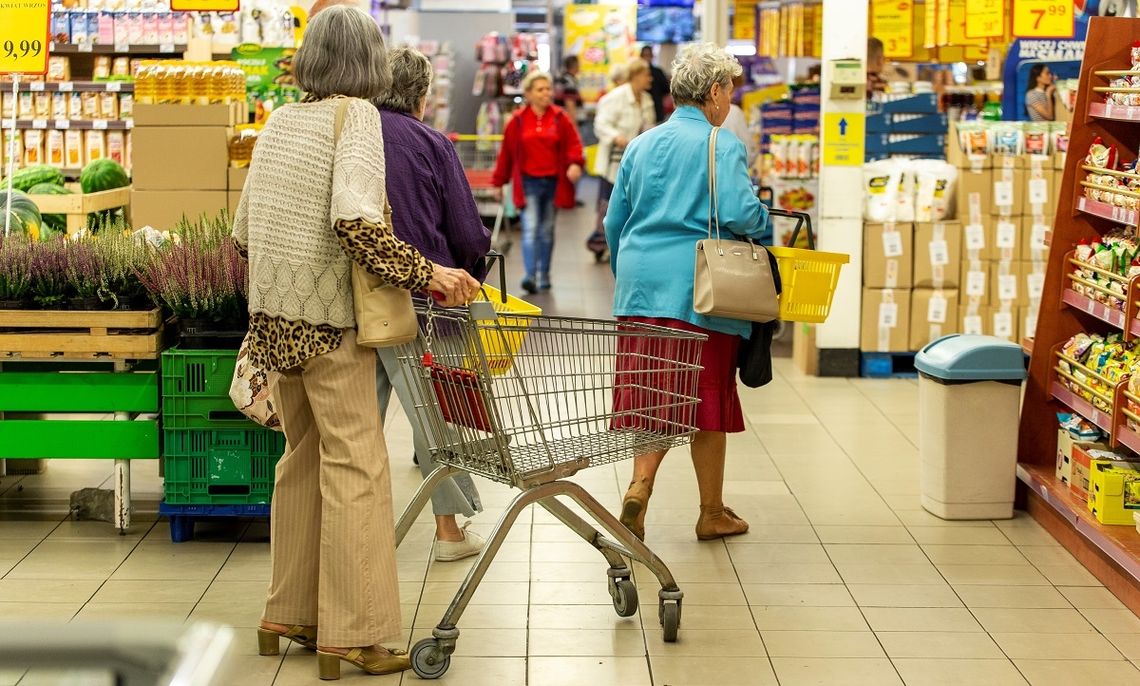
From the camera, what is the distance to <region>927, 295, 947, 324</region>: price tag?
26.6 ft

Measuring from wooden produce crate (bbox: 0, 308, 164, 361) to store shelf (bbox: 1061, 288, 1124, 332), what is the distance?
130 inches

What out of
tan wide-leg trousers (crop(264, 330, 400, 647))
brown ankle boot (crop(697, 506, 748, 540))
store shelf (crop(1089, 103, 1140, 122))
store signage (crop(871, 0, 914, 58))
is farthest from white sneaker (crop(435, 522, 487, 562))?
store signage (crop(871, 0, 914, 58))

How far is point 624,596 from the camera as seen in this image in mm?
4191

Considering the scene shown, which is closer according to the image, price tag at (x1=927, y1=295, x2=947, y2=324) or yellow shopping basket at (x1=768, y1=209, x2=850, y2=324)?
yellow shopping basket at (x1=768, y1=209, x2=850, y2=324)

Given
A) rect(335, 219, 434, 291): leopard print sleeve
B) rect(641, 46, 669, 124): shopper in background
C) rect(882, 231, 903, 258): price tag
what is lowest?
rect(882, 231, 903, 258): price tag

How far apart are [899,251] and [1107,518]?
3564 millimetres

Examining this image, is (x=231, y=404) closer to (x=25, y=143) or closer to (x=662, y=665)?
(x=662, y=665)

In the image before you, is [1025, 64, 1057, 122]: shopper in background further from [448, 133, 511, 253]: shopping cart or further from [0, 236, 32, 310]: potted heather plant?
[0, 236, 32, 310]: potted heather plant

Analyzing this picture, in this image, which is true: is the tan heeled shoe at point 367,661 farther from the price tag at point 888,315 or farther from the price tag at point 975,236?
the price tag at point 975,236

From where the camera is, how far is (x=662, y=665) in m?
3.88

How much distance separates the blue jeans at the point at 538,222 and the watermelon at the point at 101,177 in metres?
3.68

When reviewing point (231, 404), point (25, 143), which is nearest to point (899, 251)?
point (231, 404)

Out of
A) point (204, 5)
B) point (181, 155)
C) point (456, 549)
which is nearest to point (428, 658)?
point (456, 549)

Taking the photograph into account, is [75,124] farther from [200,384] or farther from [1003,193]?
[1003,193]
